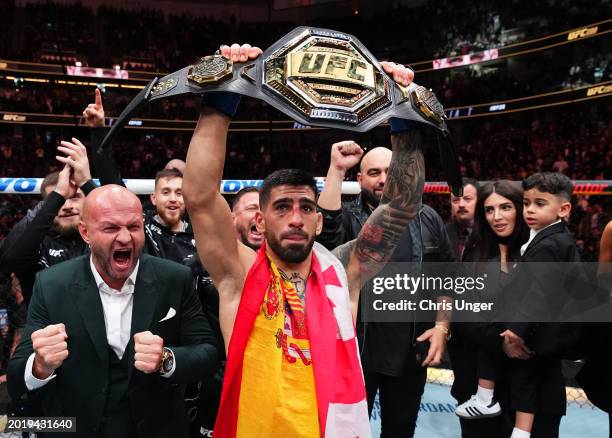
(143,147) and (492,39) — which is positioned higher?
(492,39)

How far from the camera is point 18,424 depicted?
6.12 ft

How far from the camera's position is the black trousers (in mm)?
2955

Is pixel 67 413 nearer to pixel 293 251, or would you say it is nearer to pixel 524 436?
pixel 293 251

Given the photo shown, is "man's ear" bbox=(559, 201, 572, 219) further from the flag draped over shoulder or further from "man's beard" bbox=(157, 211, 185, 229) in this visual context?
"man's beard" bbox=(157, 211, 185, 229)

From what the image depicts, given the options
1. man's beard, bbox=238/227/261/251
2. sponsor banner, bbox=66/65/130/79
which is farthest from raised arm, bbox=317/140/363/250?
sponsor banner, bbox=66/65/130/79

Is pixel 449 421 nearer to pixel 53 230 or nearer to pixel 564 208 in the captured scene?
pixel 564 208

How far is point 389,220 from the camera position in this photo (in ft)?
7.22

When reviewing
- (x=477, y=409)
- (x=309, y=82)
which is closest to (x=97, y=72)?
(x=477, y=409)

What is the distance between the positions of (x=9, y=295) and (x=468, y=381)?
124 inches

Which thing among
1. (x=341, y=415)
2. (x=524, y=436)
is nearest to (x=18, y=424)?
(x=341, y=415)

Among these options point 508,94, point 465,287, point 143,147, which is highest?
point 508,94

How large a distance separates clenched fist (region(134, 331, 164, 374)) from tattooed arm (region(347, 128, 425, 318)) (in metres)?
0.77

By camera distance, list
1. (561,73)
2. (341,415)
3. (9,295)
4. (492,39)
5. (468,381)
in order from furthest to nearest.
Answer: (492,39) → (561,73) → (9,295) → (468,381) → (341,415)

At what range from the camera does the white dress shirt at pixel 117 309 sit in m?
1.93
